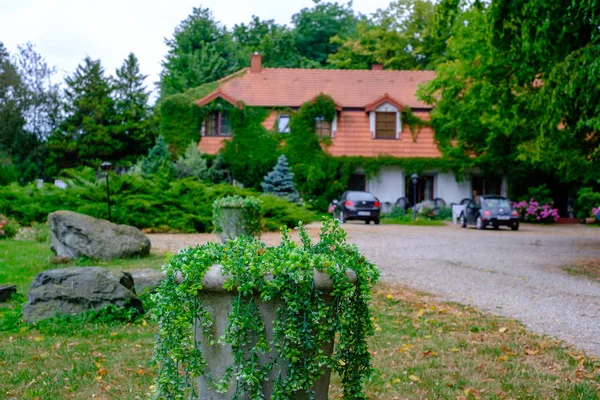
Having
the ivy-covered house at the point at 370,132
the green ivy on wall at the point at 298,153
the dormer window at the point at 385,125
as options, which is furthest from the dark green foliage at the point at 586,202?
the dormer window at the point at 385,125

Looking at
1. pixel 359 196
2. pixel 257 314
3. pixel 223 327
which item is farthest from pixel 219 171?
pixel 257 314

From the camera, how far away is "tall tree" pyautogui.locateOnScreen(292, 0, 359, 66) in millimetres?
49094

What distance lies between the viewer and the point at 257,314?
3076 mm

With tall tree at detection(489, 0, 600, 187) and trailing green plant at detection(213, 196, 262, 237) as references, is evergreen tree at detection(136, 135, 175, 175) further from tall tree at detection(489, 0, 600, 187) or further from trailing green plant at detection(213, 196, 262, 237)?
tall tree at detection(489, 0, 600, 187)

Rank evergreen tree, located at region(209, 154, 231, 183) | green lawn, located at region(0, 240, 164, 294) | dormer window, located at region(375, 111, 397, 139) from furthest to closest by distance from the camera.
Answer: dormer window, located at region(375, 111, 397, 139) → evergreen tree, located at region(209, 154, 231, 183) → green lawn, located at region(0, 240, 164, 294)

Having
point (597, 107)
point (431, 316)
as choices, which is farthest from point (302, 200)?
point (431, 316)

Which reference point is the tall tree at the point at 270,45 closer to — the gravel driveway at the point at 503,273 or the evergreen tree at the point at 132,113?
the evergreen tree at the point at 132,113

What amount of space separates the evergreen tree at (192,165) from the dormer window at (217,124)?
3.20m

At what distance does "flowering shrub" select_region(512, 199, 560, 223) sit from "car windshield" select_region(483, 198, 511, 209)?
17.3 ft

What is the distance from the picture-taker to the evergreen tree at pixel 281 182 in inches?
1195

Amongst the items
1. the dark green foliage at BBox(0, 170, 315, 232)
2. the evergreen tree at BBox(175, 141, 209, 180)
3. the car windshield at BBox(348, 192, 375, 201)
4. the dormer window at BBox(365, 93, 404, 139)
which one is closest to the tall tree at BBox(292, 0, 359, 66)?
the dormer window at BBox(365, 93, 404, 139)

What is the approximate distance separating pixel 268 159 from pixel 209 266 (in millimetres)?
29368

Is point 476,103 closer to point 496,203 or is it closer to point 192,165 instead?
point 496,203

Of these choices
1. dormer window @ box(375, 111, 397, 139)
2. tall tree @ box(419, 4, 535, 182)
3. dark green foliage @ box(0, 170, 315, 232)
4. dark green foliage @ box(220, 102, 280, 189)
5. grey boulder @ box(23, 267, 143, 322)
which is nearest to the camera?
grey boulder @ box(23, 267, 143, 322)
